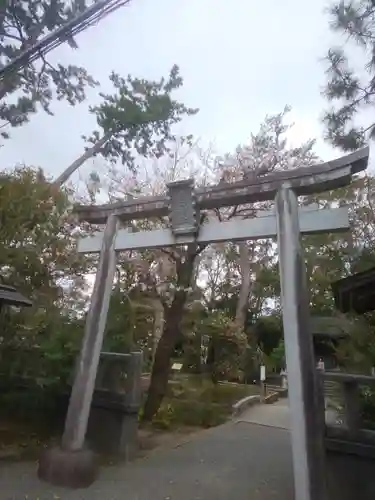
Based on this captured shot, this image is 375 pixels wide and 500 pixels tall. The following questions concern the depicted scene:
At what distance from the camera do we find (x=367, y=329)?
8156 mm

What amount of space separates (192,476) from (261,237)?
402 cm

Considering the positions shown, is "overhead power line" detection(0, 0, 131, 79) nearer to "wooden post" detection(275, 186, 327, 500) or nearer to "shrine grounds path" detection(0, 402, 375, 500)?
"wooden post" detection(275, 186, 327, 500)

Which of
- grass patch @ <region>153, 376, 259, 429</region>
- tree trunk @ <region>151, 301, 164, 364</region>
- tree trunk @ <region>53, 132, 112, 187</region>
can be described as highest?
tree trunk @ <region>53, 132, 112, 187</region>

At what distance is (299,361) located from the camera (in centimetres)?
546

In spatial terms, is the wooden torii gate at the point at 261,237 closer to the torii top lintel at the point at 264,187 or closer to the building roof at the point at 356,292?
the torii top lintel at the point at 264,187

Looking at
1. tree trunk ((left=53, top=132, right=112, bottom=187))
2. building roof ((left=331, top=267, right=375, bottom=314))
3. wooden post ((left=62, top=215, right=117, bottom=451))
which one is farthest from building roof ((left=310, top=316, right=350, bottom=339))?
wooden post ((left=62, top=215, right=117, bottom=451))

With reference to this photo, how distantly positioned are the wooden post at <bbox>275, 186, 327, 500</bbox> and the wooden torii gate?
0.01 m

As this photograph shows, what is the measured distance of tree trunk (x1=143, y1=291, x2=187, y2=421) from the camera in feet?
36.0

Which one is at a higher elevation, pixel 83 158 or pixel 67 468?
pixel 83 158

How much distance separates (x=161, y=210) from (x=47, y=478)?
4383mm

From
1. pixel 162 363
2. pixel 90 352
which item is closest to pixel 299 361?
pixel 90 352

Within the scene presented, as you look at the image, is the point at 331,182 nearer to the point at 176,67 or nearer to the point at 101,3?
the point at 101,3

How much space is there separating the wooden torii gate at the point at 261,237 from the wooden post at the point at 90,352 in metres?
0.01

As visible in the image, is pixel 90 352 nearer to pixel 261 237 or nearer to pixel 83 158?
pixel 261 237
